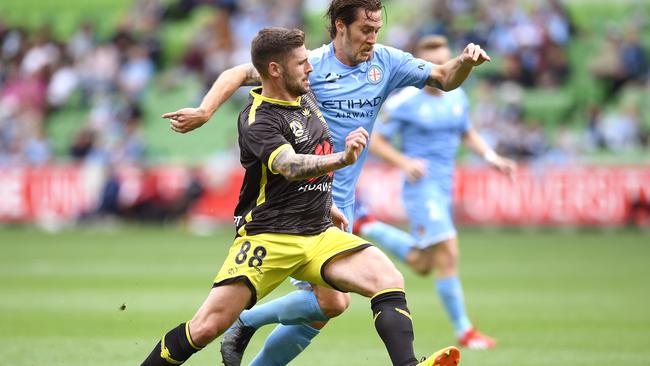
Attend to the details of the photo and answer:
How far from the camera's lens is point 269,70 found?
6574 mm

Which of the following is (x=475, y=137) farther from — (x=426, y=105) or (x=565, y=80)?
(x=565, y=80)

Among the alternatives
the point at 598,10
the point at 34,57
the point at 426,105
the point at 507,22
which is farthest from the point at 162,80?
the point at 426,105

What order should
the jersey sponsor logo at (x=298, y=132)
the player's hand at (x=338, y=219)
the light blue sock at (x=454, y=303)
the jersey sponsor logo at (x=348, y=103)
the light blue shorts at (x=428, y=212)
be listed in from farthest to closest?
the light blue shorts at (x=428, y=212) → the light blue sock at (x=454, y=303) → the jersey sponsor logo at (x=348, y=103) → the player's hand at (x=338, y=219) → the jersey sponsor logo at (x=298, y=132)

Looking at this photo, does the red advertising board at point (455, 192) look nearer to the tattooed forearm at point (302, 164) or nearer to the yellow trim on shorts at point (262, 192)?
the yellow trim on shorts at point (262, 192)

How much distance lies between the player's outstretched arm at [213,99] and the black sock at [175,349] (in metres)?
1.20

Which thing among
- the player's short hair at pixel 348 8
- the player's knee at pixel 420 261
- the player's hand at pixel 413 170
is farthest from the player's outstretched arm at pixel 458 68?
the player's knee at pixel 420 261

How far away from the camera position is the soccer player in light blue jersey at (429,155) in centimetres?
1074

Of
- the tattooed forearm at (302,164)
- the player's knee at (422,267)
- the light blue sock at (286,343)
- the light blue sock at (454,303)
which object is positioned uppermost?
the tattooed forearm at (302,164)

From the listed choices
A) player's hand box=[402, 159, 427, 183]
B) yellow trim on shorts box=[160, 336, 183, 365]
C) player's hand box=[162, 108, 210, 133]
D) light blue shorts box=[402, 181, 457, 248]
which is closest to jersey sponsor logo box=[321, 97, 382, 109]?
player's hand box=[162, 108, 210, 133]

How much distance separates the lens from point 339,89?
293 inches

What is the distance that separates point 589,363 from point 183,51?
73.0ft

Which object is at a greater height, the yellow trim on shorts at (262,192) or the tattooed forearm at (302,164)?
the tattooed forearm at (302,164)

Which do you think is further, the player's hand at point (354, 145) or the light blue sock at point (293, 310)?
the light blue sock at point (293, 310)

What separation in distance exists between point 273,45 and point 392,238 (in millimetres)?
5166
